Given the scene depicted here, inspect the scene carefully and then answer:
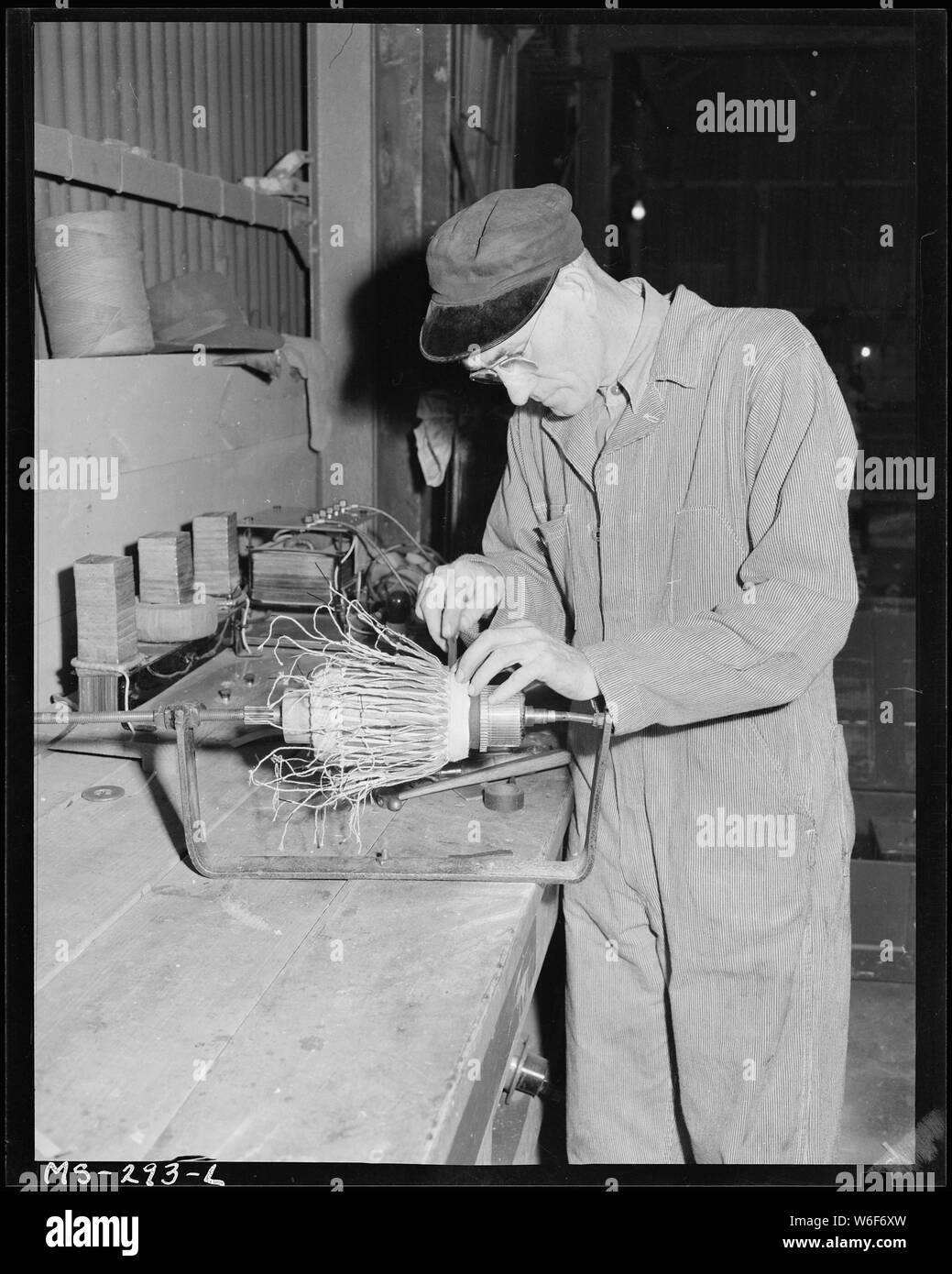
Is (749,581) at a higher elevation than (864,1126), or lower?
higher

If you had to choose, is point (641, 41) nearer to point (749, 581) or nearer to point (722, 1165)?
→ point (749, 581)

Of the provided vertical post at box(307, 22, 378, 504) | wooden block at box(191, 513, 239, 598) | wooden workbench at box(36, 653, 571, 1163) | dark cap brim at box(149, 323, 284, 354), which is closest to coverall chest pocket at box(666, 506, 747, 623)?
wooden workbench at box(36, 653, 571, 1163)

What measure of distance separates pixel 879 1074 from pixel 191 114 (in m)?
4.01

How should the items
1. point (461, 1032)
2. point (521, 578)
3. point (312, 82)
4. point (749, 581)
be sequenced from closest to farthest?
1. point (461, 1032)
2. point (749, 581)
3. point (521, 578)
4. point (312, 82)

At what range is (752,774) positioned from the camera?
6.30 feet

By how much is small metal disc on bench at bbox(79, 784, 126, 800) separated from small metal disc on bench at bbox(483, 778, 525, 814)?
671mm

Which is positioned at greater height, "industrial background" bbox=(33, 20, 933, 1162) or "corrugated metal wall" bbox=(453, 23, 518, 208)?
"corrugated metal wall" bbox=(453, 23, 518, 208)

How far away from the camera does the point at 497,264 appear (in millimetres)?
1708

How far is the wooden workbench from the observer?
1203 mm

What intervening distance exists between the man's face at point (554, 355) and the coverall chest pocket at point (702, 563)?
28 centimetres

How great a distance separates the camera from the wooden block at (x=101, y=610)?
94.3 inches

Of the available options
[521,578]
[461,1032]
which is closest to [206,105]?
[521,578]

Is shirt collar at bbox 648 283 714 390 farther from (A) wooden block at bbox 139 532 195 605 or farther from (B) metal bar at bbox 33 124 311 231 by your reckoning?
(B) metal bar at bbox 33 124 311 231

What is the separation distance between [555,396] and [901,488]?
10.8 ft
